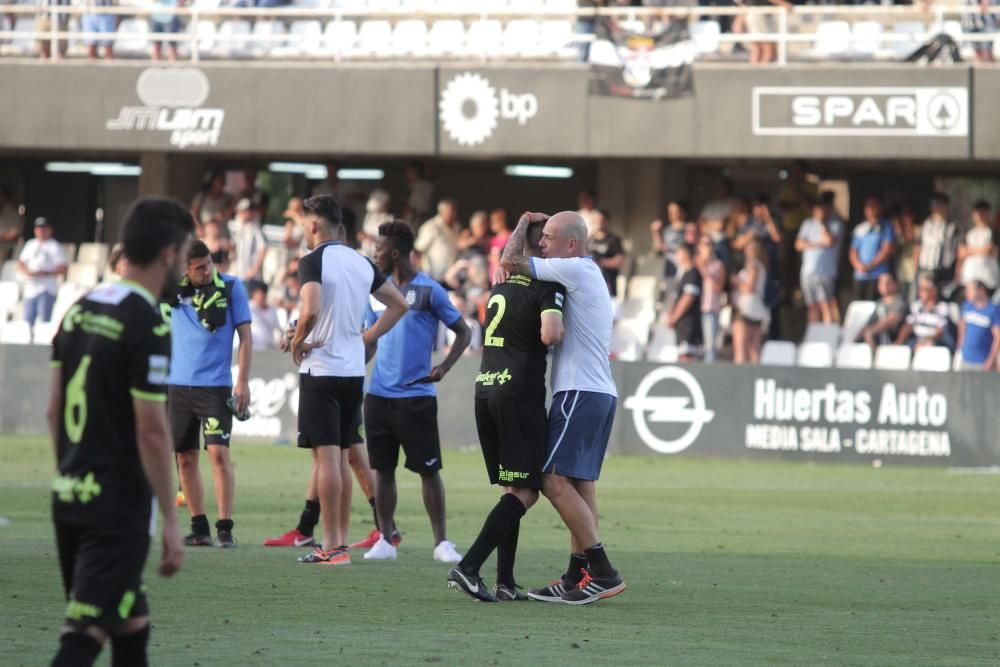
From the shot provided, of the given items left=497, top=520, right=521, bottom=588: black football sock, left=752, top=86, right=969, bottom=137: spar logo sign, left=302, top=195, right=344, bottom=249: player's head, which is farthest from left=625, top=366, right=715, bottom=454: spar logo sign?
left=497, top=520, right=521, bottom=588: black football sock

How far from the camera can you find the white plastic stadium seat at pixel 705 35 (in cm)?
2486

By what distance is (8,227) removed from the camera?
29.5 m

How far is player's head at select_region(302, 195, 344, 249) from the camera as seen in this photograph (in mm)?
10820

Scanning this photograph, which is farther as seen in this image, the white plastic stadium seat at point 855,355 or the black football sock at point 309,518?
the white plastic stadium seat at point 855,355

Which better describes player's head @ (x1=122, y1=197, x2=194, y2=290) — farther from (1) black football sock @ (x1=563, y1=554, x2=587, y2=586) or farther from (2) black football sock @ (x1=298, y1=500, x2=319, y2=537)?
(2) black football sock @ (x1=298, y1=500, x2=319, y2=537)

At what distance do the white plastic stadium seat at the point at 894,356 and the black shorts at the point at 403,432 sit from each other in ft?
41.2

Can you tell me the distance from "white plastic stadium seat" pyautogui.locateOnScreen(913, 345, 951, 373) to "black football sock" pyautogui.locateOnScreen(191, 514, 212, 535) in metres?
12.9

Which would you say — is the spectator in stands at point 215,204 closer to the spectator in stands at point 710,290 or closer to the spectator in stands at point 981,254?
the spectator in stands at point 710,290

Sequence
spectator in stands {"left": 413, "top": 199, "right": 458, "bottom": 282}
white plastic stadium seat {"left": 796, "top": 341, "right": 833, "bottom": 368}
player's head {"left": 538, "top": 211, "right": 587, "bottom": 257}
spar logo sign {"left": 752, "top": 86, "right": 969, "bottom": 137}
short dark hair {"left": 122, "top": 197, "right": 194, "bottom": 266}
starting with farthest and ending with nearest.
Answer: spectator in stands {"left": 413, "top": 199, "right": 458, "bottom": 282} < spar logo sign {"left": 752, "top": 86, "right": 969, "bottom": 137} < white plastic stadium seat {"left": 796, "top": 341, "right": 833, "bottom": 368} < player's head {"left": 538, "top": 211, "right": 587, "bottom": 257} < short dark hair {"left": 122, "top": 197, "right": 194, "bottom": 266}

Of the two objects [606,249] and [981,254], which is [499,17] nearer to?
[606,249]

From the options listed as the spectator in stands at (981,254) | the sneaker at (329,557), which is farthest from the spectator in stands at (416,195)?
the sneaker at (329,557)

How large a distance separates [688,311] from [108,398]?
19189 mm

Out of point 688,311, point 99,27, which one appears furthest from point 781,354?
point 99,27

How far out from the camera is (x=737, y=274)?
25188 millimetres
